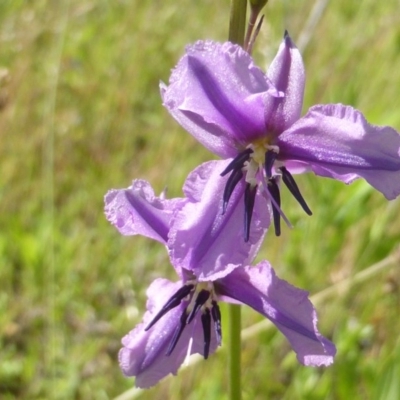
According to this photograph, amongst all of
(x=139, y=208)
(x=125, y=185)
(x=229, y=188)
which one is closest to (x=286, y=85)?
(x=229, y=188)

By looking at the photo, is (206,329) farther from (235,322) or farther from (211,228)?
(211,228)

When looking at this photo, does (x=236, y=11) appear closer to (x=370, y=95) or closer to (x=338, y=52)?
(x=370, y=95)

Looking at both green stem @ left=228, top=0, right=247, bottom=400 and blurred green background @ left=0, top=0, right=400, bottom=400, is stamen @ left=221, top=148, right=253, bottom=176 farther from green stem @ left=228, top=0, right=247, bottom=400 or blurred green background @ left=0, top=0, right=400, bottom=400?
blurred green background @ left=0, top=0, right=400, bottom=400

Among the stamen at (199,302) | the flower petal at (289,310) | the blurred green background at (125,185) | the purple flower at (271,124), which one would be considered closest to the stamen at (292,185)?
the purple flower at (271,124)

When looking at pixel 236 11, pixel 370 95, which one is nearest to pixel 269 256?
pixel 370 95

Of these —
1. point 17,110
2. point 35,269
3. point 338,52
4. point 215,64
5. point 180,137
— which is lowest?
point 215,64
